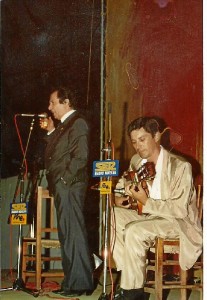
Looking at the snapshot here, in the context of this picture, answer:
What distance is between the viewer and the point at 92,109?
13.5 feet

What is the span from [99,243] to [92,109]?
47.4 inches

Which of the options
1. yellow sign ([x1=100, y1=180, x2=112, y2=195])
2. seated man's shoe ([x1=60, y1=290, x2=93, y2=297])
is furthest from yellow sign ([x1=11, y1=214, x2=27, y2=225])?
yellow sign ([x1=100, y1=180, x2=112, y2=195])

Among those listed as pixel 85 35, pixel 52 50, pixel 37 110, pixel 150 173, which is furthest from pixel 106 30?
pixel 150 173

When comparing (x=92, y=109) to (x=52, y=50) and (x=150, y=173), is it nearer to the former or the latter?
(x=52, y=50)

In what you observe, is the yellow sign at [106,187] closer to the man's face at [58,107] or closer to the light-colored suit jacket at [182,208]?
the light-colored suit jacket at [182,208]

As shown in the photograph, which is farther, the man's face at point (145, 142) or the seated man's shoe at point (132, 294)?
the man's face at point (145, 142)

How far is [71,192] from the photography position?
3.19 metres

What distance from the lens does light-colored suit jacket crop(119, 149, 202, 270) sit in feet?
8.89

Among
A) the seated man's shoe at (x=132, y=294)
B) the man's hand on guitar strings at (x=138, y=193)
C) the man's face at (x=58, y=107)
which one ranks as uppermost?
the man's face at (x=58, y=107)

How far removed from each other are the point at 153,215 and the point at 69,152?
762 mm

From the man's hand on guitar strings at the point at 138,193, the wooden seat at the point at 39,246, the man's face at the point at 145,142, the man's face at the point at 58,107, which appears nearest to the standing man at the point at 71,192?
the man's face at the point at 58,107

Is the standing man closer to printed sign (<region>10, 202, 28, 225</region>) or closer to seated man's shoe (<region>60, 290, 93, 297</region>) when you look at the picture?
seated man's shoe (<region>60, 290, 93, 297</region>)

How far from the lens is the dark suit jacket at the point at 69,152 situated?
3.21 metres

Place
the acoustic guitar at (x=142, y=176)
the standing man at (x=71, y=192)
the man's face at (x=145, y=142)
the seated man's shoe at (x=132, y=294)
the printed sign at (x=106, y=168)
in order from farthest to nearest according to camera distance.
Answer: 1. the standing man at (x=71, y=192)
2. the man's face at (x=145, y=142)
3. the acoustic guitar at (x=142, y=176)
4. the printed sign at (x=106, y=168)
5. the seated man's shoe at (x=132, y=294)
